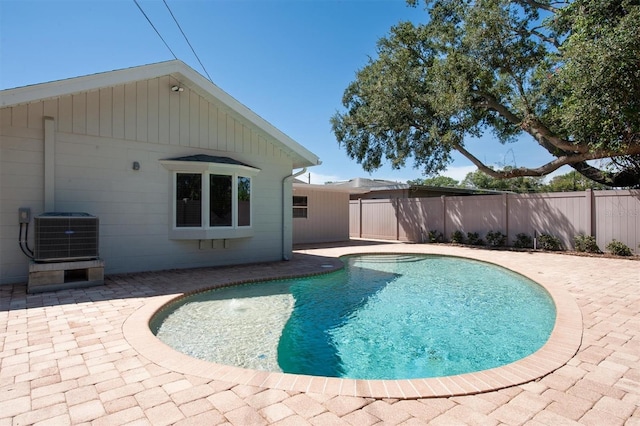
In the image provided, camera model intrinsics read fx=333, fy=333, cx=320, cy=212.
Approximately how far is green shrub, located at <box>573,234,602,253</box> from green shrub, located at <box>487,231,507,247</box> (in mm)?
2602

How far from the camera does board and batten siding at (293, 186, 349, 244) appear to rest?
15352mm

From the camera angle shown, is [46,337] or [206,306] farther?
→ [206,306]

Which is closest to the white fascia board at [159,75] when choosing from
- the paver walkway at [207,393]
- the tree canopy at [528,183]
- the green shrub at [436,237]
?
the paver walkway at [207,393]

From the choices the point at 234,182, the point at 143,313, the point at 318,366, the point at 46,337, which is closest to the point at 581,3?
the point at 234,182

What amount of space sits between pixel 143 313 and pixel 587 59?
1139 centimetres

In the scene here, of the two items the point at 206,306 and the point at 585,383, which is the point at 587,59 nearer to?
the point at 585,383

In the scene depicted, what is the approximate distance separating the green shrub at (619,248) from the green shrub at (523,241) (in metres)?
2.51

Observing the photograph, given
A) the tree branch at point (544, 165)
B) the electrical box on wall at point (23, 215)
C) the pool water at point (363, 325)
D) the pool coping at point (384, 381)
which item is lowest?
the pool water at point (363, 325)

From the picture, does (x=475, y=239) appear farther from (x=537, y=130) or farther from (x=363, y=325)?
(x=363, y=325)

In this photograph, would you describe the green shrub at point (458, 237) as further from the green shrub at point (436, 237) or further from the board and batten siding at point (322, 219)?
the board and batten siding at point (322, 219)

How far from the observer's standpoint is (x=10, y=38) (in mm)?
7223

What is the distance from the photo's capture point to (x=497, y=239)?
14.2 meters

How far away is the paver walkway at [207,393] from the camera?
2328 mm

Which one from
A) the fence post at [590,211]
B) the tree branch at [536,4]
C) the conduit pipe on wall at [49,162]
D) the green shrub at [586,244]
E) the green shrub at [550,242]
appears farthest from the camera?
the tree branch at [536,4]
